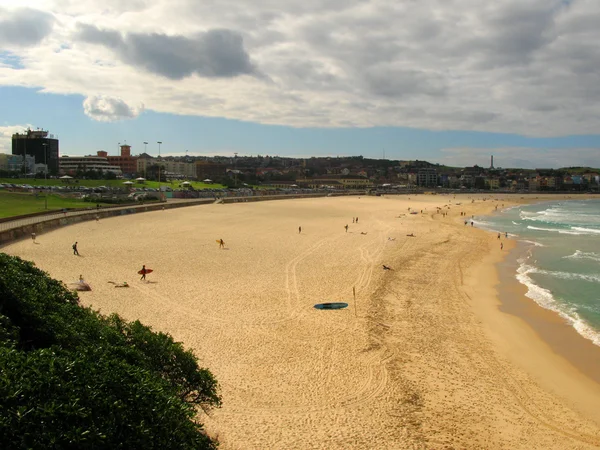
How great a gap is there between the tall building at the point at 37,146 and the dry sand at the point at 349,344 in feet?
316

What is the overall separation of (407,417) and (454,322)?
674cm

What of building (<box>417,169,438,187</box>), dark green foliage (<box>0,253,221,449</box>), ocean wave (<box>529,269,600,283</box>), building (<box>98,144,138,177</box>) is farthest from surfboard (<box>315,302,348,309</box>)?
building (<box>417,169,438,187</box>)

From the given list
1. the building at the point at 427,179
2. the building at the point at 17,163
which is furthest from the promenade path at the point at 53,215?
the building at the point at 427,179

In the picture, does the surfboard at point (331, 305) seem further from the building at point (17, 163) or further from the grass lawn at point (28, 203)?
the building at point (17, 163)

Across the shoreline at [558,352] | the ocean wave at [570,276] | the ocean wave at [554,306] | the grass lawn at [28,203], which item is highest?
the grass lawn at [28,203]

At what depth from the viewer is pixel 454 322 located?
15.0 m

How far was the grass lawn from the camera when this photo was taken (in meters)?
35.8

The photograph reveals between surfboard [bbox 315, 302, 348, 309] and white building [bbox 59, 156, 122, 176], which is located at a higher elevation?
white building [bbox 59, 156, 122, 176]

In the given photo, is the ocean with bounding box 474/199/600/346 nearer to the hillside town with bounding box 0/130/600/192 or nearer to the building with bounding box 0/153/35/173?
the hillside town with bounding box 0/130/600/192

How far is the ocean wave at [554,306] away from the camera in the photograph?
566 inches

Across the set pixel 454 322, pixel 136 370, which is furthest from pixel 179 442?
pixel 454 322

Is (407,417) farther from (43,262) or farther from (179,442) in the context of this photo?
(43,262)

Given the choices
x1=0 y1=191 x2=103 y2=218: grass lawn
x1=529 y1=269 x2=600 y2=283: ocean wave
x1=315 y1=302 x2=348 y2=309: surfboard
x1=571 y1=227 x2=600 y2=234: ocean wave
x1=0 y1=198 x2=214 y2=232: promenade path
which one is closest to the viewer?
x1=315 y1=302 x2=348 y2=309: surfboard

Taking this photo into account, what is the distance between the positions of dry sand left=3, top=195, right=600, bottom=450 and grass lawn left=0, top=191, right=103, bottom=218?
40.9ft
